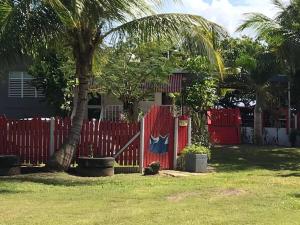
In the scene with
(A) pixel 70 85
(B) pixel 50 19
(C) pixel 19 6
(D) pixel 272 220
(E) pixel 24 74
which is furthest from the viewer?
(E) pixel 24 74

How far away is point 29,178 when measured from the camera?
13.5m

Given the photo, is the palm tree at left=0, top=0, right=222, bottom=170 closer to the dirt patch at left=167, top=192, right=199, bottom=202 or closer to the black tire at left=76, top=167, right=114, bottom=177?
the black tire at left=76, top=167, right=114, bottom=177

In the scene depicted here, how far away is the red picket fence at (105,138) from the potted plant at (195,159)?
1.59 metres

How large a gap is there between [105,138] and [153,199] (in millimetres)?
5244

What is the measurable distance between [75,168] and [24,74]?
17060 millimetres

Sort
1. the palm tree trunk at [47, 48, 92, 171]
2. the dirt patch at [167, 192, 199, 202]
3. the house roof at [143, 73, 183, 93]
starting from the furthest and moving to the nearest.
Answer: the house roof at [143, 73, 183, 93]
the palm tree trunk at [47, 48, 92, 171]
the dirt patch at [167, 192, 199, 202]

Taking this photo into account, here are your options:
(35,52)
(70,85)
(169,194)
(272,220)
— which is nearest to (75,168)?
(35,52)

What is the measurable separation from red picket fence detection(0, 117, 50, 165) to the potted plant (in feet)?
12.7

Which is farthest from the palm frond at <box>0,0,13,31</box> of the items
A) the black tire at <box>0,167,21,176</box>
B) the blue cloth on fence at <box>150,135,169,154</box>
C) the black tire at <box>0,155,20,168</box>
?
the blue cloth on fence at <box>150,135,169,154</box>

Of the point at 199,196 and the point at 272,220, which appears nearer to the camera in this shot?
the point at 272,220

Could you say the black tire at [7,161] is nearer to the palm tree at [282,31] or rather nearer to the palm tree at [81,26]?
the palm tree at [81,26]

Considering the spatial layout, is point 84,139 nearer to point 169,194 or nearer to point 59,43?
point 59,43

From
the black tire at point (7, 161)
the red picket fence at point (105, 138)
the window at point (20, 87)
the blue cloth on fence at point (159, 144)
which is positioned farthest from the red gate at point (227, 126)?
the black tire at point (7, 161)

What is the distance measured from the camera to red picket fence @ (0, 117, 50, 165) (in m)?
15.7
